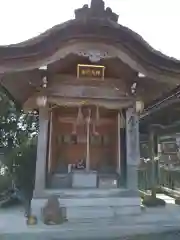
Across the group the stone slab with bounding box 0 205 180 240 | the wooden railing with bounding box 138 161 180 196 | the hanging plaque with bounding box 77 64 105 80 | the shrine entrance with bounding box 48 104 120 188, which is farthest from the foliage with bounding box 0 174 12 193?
the hanging plaque with bounding box 77 64 105 80

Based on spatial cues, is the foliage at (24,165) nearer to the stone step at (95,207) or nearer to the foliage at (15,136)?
the foliage at (15,136)

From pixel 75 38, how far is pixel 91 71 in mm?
938

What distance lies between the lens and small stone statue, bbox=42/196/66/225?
5.53 meters

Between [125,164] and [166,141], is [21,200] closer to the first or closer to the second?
[125,164]

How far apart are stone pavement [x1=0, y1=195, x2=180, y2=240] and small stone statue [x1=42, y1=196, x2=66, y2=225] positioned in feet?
0.45

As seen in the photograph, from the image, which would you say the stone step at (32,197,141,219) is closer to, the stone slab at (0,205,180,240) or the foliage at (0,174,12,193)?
the stone slab at (0,205,180,240)

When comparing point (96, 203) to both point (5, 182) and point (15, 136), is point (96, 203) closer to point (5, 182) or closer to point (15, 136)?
point (5, 182)

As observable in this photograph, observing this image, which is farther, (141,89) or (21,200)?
(21,200)

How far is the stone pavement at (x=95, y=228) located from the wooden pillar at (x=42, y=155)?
2.29ft

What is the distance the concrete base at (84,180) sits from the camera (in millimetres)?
6883

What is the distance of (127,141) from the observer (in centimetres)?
684

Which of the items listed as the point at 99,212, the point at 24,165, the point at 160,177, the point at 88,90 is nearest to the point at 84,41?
the point at 88,90

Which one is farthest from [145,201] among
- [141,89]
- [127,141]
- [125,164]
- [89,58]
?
[89,58]

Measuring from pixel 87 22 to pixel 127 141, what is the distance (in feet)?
9.35
